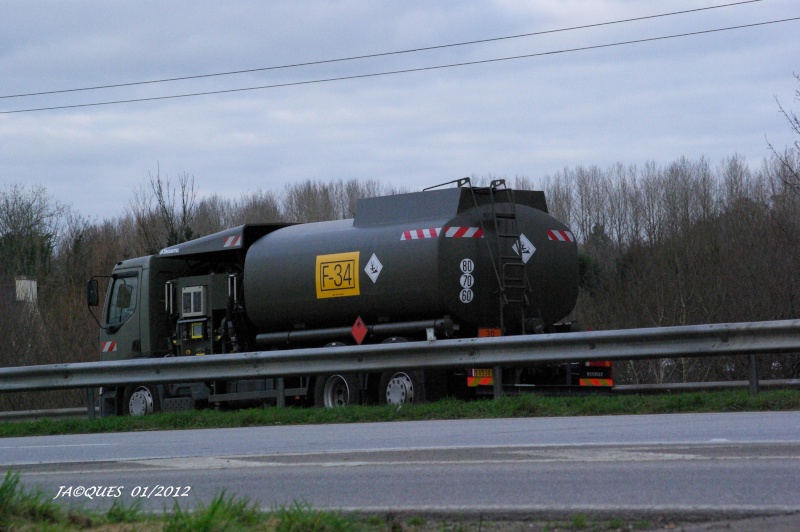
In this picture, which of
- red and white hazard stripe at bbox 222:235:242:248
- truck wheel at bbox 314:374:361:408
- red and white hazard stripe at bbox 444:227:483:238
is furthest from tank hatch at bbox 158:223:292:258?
red and white hazard stripe at bbox 444:227:483:238

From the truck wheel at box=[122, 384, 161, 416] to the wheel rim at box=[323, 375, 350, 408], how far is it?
3.70 metres

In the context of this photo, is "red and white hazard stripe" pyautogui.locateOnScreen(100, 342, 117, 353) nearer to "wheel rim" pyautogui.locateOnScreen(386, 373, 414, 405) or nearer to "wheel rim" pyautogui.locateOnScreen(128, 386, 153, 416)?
"wheel rim" pyautogui.locateOnScreen(128, 386, 153, 416)

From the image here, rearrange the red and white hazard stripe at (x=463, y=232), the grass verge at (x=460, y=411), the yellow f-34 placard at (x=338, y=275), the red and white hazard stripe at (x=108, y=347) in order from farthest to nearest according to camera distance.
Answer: the red and white hazard stripe at (x=108, y=347)
the yellow f-34 placard at (x=338, y=275)
the red and white hazard stripe at (x=463, y=232)
the grass verge at (x=460, y=411)

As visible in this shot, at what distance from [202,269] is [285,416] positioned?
600 cm

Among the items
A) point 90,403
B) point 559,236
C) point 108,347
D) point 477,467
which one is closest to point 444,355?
point 559,236

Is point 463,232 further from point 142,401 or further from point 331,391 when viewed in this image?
point 142,401

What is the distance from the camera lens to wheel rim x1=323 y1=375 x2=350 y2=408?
15.1m

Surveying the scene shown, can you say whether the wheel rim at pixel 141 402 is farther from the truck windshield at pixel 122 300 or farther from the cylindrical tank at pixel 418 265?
the cylindrical tank at pixel 418 265

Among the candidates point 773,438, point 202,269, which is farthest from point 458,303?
point 773,438

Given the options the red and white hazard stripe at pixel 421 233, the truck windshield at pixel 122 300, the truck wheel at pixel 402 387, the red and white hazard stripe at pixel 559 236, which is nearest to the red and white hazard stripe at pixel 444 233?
the red and white hazard stripe at pixel 421 233

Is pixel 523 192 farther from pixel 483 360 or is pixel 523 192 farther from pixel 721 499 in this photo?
pixel 721 499

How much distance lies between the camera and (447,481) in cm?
626

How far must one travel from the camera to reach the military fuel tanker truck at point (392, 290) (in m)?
14.2

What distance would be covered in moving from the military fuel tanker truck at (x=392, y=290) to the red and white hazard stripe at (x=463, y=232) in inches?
0.6
